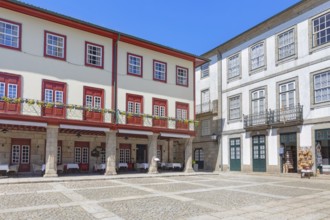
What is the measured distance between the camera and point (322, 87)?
19.5 m

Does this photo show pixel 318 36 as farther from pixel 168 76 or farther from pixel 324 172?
pixel 168 76

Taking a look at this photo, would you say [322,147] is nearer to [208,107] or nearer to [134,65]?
[208,107]

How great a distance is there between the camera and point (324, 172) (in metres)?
19.4

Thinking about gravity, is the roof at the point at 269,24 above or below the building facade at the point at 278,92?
above

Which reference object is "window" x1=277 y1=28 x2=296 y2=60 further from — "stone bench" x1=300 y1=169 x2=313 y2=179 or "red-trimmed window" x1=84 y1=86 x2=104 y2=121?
"red-trimmed window" x1=84 y1=86 x2=104 y2=121

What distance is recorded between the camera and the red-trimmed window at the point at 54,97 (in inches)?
695

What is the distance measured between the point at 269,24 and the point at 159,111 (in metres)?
10.3

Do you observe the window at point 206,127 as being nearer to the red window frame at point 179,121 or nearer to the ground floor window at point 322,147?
the red window frame at point 179,121

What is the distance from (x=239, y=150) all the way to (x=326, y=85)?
29.8ft

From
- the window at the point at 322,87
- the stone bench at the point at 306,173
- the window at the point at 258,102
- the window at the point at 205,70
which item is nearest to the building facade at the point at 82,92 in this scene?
the window at the point at 258,102

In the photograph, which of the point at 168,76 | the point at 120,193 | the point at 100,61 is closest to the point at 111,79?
the point at 100,61

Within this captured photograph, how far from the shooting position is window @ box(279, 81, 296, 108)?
70.8ft

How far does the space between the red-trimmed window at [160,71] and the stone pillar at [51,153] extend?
825 cm

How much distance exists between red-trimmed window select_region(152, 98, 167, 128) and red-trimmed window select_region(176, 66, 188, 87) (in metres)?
2.25
